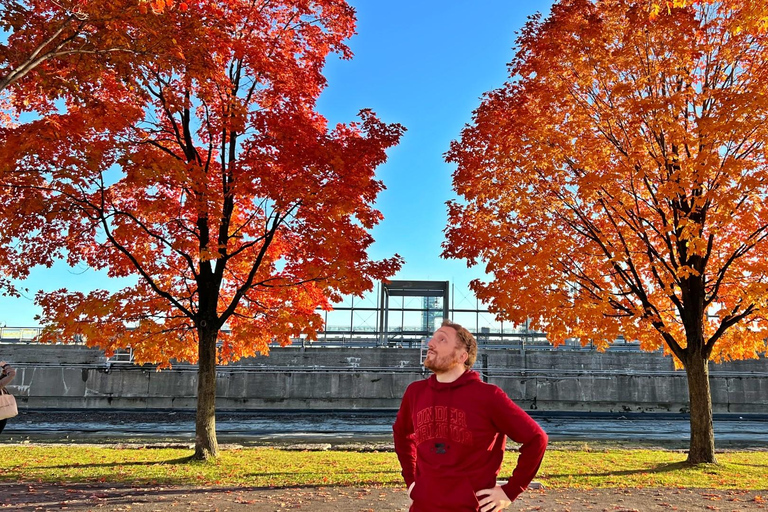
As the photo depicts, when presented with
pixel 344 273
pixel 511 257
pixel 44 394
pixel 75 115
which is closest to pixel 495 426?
pixel 344 273

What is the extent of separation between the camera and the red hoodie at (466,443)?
253 cm

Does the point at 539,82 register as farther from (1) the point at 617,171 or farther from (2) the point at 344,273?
(2) the point at 344,273

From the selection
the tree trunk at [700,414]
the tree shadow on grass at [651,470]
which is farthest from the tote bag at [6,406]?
the tree trunk at [700,414]

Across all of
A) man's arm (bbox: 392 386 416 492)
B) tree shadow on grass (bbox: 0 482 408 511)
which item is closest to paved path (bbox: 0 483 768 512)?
tree shadow on grass (bbox: 0 482 408 511)

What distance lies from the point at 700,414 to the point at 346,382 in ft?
67.1

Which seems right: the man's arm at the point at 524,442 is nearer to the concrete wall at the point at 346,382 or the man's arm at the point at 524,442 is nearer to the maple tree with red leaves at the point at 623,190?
the maple tree with red leaves at the point at 623,190

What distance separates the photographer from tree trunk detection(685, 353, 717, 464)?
10.8 metres

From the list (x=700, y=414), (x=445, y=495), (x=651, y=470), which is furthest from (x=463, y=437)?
(x=700, y=414)

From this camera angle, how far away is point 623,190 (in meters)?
11.1

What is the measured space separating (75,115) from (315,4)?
579 cm

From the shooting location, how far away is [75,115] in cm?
991

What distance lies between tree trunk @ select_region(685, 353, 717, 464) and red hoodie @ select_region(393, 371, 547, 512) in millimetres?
9930

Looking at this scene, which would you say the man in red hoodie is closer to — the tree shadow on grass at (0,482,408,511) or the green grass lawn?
the tree shadow on grass at (0,482,408,511)

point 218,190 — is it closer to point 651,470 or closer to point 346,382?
point 651,470
